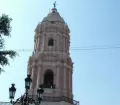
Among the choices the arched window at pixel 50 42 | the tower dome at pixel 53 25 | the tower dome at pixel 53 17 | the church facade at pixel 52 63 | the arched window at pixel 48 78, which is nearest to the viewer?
the church facade at pixel 52 63

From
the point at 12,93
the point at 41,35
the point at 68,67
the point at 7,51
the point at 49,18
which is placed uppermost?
the point at 49,18

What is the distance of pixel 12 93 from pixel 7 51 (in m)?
2.76

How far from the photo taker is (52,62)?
31.5 m

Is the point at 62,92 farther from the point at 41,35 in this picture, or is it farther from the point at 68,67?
the point at 41,35

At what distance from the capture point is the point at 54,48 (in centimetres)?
3259

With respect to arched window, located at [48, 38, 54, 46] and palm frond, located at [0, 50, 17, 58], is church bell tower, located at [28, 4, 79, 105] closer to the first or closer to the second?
arched window, located at [48, 38, 54, 46]

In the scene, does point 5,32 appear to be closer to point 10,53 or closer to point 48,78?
point 10,53

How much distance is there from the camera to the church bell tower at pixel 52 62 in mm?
29328

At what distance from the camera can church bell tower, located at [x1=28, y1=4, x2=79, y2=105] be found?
29.3 meters

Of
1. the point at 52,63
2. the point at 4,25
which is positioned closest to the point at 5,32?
the point at 4,25

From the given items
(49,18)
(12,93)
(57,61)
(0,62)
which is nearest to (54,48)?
(57,61)

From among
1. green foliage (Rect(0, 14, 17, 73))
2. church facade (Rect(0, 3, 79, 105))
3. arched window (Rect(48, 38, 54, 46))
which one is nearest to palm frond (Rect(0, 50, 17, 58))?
green foliage (Rect(0, 14, 17, 73))

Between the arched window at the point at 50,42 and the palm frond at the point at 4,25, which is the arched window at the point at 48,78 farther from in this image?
the palm frond at the point at 4,25

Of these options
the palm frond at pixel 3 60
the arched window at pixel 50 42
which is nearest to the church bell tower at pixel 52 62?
the arched window at pixel 50 42
